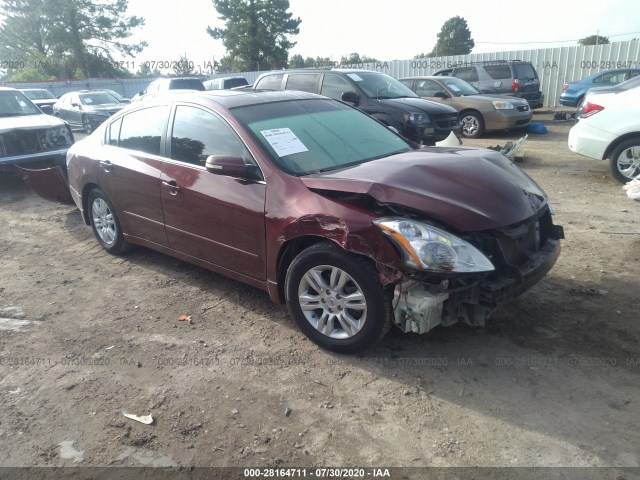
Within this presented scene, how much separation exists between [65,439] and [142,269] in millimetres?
2514

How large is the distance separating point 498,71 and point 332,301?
599 inches

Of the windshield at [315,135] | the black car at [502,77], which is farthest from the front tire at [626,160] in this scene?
the black car at [502,77]

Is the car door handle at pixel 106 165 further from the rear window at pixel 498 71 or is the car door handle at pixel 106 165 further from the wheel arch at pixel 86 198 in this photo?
the rear window at pixel 498 71

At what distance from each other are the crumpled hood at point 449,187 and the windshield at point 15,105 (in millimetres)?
8173

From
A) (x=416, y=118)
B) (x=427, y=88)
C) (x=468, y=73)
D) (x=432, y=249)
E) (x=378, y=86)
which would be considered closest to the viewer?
(x=432, y=249)

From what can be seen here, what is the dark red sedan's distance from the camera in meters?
3.00

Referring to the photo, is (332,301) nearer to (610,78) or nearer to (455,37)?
(610,78)

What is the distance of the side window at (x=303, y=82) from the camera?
9.77 meters

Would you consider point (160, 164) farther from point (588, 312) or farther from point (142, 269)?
point (588, 312)

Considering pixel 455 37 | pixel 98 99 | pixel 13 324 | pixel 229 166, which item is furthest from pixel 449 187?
pixel 455 37

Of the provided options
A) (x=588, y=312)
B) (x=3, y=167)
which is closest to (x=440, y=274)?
(x=588, y=312)

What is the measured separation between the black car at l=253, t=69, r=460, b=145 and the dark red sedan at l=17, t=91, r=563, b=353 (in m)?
4.73

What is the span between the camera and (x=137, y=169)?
4.57m

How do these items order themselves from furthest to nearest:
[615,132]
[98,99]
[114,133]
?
1. [98,99]
2. [615,132]
3. [114,133]
